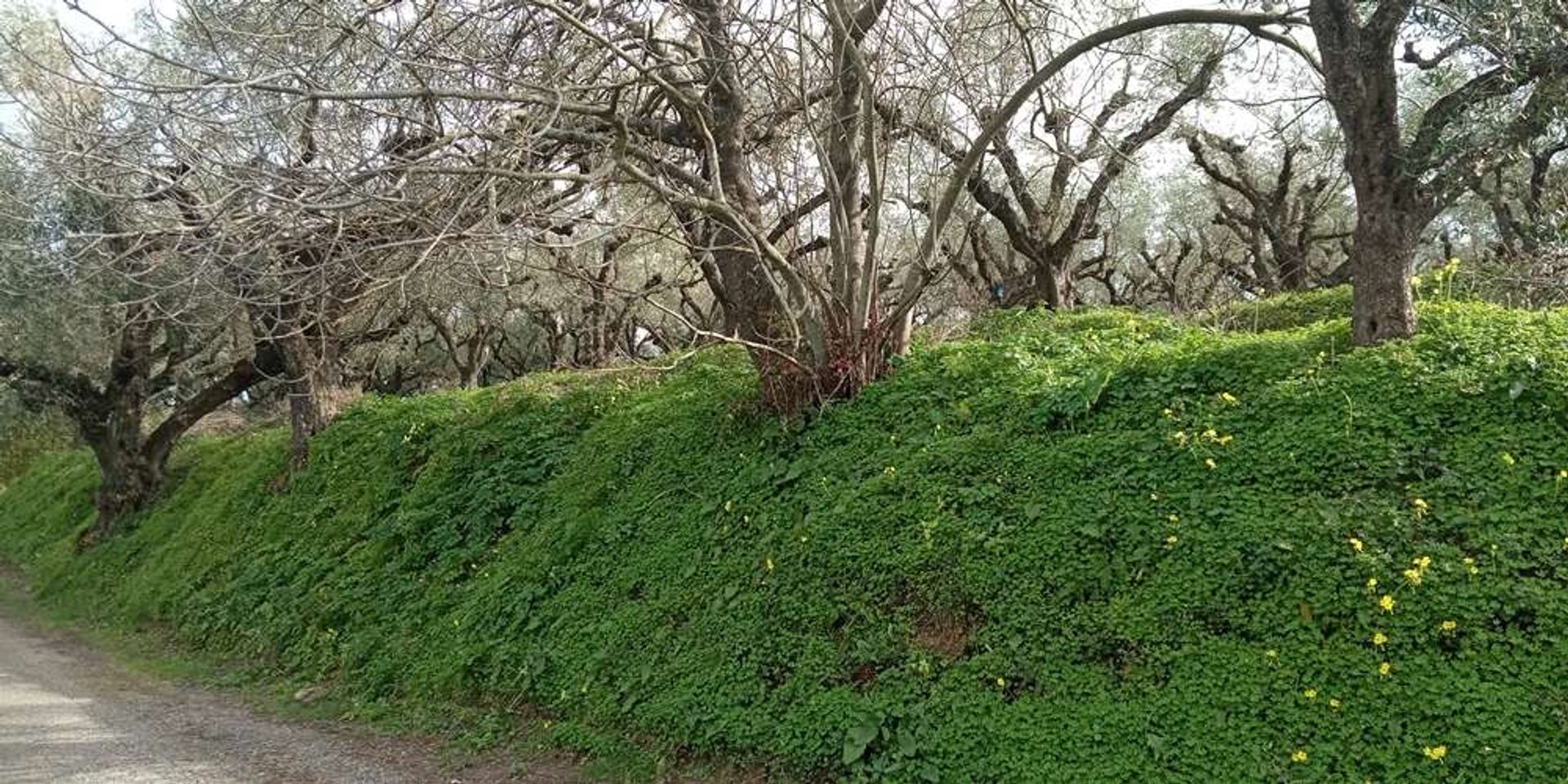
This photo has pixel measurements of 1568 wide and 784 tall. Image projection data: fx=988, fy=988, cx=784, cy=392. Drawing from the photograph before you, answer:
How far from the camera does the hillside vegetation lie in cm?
420

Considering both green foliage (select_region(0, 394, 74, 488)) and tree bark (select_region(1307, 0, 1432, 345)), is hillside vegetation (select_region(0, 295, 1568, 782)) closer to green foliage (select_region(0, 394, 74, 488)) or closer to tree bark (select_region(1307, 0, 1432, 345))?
tree bark (select_region(1307, 0, 1432, 345))

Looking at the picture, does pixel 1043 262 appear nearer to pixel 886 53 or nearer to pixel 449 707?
pixel 886 53

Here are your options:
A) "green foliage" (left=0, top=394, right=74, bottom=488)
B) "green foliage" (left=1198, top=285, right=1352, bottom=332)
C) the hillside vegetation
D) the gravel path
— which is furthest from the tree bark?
"green foliage" (left=0, top=394, right=74, bottom=488)

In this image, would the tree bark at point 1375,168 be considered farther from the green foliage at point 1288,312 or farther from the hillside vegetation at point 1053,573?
the green foliage at point 1288,312

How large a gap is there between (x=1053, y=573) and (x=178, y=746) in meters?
6.59

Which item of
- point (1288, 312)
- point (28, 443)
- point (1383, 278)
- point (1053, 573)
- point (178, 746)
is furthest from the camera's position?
point (28, 443)

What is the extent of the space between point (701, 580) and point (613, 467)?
2.20 meters

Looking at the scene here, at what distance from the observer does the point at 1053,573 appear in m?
5.31

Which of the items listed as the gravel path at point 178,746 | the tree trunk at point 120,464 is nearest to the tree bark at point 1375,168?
the gravel path at point 178,746

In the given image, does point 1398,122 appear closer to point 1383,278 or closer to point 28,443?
point 1383,278

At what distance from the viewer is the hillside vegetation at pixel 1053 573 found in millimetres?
4199

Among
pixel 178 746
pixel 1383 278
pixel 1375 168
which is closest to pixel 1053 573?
pixel 1383 278

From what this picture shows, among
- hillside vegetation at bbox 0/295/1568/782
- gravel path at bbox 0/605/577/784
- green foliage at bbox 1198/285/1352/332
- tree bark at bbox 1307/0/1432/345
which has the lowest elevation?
gravel path at bbox 0/605/577/784

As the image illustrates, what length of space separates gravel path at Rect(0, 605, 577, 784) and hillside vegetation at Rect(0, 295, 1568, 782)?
25.2 inches
